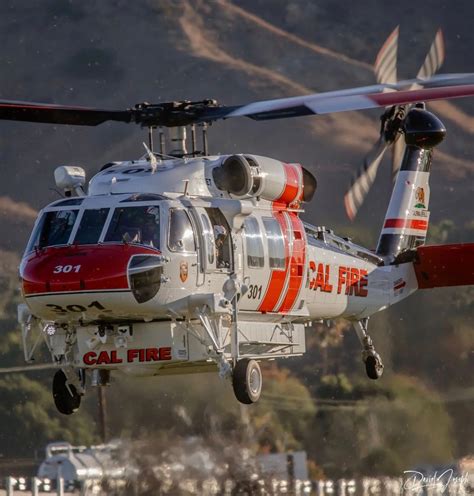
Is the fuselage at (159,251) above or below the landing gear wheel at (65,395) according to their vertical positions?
above

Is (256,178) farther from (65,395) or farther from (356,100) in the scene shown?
(65,395)

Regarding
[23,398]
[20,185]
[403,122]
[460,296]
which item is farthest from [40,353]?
[403,122]

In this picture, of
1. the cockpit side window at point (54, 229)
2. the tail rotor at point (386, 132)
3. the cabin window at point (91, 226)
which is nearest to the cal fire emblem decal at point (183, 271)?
the cabin window at point (91, 226)

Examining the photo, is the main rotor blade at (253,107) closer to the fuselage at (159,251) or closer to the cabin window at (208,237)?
the fuselage at (159,251)

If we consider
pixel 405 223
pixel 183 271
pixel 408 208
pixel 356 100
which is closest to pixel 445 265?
pixel 405 223

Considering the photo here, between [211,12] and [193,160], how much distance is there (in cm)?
1549

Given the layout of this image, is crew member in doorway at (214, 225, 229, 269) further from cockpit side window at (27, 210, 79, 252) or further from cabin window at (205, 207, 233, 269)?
cockpit side window at (27, 210, 79, 252)

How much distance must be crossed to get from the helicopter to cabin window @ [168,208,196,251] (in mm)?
12

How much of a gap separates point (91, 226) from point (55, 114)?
5.86ft

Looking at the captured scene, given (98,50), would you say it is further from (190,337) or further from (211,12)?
(190,337)

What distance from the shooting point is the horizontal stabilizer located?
691 inches

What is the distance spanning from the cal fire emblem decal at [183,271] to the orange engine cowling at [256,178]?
1.24 m

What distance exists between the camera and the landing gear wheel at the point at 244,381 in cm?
1454

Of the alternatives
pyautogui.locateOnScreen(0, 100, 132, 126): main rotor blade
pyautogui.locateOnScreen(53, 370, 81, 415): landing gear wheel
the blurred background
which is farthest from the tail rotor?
pyautogui.locateOnScreen(53, 370, 81, 415): landing gear wheel
